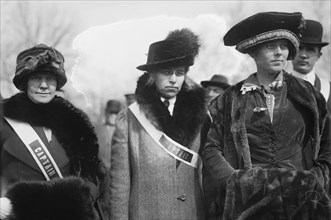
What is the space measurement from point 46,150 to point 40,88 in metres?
0.49

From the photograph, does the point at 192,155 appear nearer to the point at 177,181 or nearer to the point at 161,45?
the point at 177,181

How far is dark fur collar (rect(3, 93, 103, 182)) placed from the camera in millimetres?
4945

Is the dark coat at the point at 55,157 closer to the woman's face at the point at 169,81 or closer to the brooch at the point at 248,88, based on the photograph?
the woman's face at the point at 169,81

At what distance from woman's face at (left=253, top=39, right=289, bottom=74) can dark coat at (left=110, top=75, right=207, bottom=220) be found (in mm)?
721

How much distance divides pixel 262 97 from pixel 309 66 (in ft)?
5.51

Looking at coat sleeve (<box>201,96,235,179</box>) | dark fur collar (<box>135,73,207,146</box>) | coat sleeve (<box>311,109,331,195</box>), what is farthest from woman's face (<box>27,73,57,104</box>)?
coat sleeve (<box>311,109,331,195</box>)

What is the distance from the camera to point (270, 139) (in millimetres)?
4730

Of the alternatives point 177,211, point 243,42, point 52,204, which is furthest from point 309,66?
point 52,204

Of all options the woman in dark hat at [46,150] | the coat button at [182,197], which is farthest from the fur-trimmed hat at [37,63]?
the coat button at [182,197]

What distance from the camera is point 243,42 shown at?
498 cm

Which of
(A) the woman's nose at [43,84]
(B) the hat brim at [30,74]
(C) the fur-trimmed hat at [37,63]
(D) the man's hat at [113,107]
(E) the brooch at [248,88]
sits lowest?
(D) the man's hat at [113,107]

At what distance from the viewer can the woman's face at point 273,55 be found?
15.9ft

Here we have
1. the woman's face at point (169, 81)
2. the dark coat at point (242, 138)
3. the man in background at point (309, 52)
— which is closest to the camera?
the dark coat at point (242, 138)

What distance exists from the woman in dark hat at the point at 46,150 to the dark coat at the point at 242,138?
3.03ft
